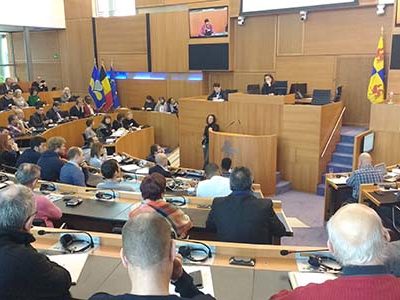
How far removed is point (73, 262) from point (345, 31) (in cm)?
917

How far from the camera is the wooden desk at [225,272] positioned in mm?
2207

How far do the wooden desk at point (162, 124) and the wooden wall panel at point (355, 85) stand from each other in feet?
14.2

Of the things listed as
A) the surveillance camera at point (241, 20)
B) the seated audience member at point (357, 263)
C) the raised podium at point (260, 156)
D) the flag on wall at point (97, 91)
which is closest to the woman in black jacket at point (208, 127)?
the raised podium at point (260, 156)

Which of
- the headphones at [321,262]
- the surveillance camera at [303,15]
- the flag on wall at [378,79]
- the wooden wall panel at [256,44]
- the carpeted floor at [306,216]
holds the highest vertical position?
the surveillance camera at [303,15]

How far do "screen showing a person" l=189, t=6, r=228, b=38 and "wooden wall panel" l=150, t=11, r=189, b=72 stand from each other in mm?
292

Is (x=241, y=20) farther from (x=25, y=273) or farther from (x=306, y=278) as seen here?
(x=25, y=273)

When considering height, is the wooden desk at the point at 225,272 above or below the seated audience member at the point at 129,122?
above

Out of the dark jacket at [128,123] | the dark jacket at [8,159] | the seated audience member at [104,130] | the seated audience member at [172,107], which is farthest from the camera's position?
the seated audience member at [172,107]

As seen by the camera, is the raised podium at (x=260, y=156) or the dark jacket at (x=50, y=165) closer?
the dark jacket at (x=50, y=165)

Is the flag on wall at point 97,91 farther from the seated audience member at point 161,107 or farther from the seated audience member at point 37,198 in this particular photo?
the seated audience member at point 37,198

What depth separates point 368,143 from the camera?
24.6ft

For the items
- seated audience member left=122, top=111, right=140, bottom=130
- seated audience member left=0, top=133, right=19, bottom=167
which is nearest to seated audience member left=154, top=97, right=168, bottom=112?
seated audience member left=122, top=111, right=140, bottom=130

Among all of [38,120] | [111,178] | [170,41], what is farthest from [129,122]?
[111,178]

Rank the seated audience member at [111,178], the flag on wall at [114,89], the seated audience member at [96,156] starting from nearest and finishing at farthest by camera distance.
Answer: the seated audience member at [111,178]
the seated audience member at [96,156]
the flag on wall at [114,89]
